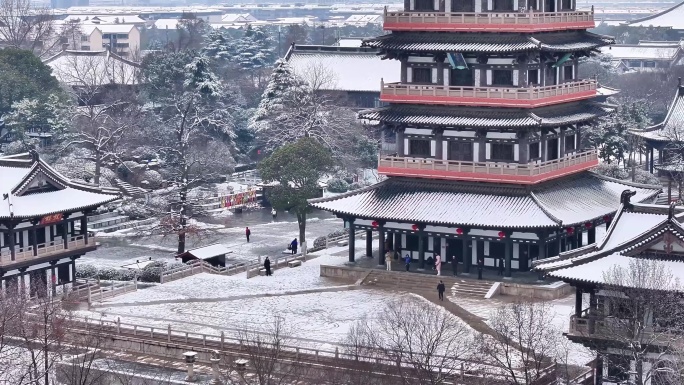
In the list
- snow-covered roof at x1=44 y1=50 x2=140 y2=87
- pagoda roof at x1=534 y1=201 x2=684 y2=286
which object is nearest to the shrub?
snow-covered roof at x1=44 y1=50 x2=140 y2=87

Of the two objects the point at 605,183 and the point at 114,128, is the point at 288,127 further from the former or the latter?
the point at 605,183

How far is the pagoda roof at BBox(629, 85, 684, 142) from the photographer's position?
110m

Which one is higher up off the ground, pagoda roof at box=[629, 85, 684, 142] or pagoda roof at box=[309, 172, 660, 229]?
pagoda roof at box=[629, 85, 684, 142]

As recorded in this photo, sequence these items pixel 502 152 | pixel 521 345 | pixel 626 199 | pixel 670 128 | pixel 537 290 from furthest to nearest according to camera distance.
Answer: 1. pixel 670 128
2. pixel 502 152
3. pixel 537 290
4. pixel 626 199
5. pixel 521 345

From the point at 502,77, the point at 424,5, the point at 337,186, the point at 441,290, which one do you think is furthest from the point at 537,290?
the point at 337,186

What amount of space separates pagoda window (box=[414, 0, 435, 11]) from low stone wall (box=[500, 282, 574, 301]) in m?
16.2

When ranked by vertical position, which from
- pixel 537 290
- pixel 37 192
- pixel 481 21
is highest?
pixel 481 21

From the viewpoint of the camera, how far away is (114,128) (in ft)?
392

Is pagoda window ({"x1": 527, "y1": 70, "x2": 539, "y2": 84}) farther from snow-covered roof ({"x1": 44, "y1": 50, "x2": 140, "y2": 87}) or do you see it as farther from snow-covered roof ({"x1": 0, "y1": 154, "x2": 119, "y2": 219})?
snow-covered roof ({"x1": 44, "y1": 50, "x2": 140, "y2": 87})

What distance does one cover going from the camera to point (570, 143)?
3226 inches

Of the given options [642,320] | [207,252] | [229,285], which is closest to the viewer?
[642,320]

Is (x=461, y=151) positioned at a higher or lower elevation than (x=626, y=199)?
higher

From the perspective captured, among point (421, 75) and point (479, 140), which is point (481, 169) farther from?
point (421, 75)

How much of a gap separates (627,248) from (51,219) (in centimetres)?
3261
